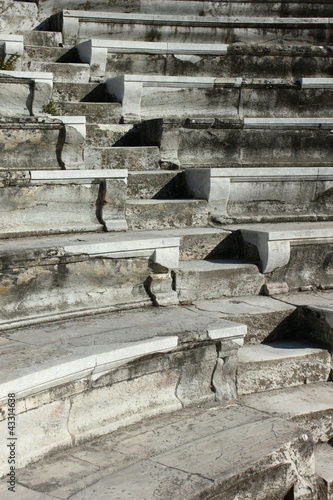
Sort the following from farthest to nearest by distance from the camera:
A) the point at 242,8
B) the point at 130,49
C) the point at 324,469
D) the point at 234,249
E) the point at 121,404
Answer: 1. the point at 242,8
2. the point at 130,49
3. the point at 234,249
4. the point at 324,469
5. the point at 121,404

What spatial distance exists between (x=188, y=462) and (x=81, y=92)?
12.5ft

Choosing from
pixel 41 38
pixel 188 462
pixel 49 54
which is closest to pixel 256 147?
pixel 49 54

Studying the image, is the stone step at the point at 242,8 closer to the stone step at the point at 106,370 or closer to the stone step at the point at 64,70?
the stone step at the point at 64,70

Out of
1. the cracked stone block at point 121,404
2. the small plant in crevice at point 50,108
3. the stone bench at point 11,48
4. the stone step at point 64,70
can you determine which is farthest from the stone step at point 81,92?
the cracked stone block at point 121,404

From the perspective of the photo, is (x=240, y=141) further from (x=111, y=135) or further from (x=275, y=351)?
(x=275, y=351)

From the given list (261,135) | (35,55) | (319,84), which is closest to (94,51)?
(35,55)

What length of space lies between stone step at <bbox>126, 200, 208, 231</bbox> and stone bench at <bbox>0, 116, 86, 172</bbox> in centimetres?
52

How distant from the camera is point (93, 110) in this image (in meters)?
5.68

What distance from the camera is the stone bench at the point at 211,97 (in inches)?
230

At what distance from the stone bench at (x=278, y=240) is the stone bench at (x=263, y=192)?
1.38 ft

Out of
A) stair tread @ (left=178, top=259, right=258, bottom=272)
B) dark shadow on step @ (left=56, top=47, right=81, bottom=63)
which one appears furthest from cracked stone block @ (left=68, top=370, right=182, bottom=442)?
dark shadow on step @ (left=56, top=47, right=81, bottom=63)

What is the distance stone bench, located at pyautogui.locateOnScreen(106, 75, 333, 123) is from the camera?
584cm

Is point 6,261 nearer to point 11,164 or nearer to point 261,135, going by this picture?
point 11,164

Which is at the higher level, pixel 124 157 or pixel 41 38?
pixel 41 38
